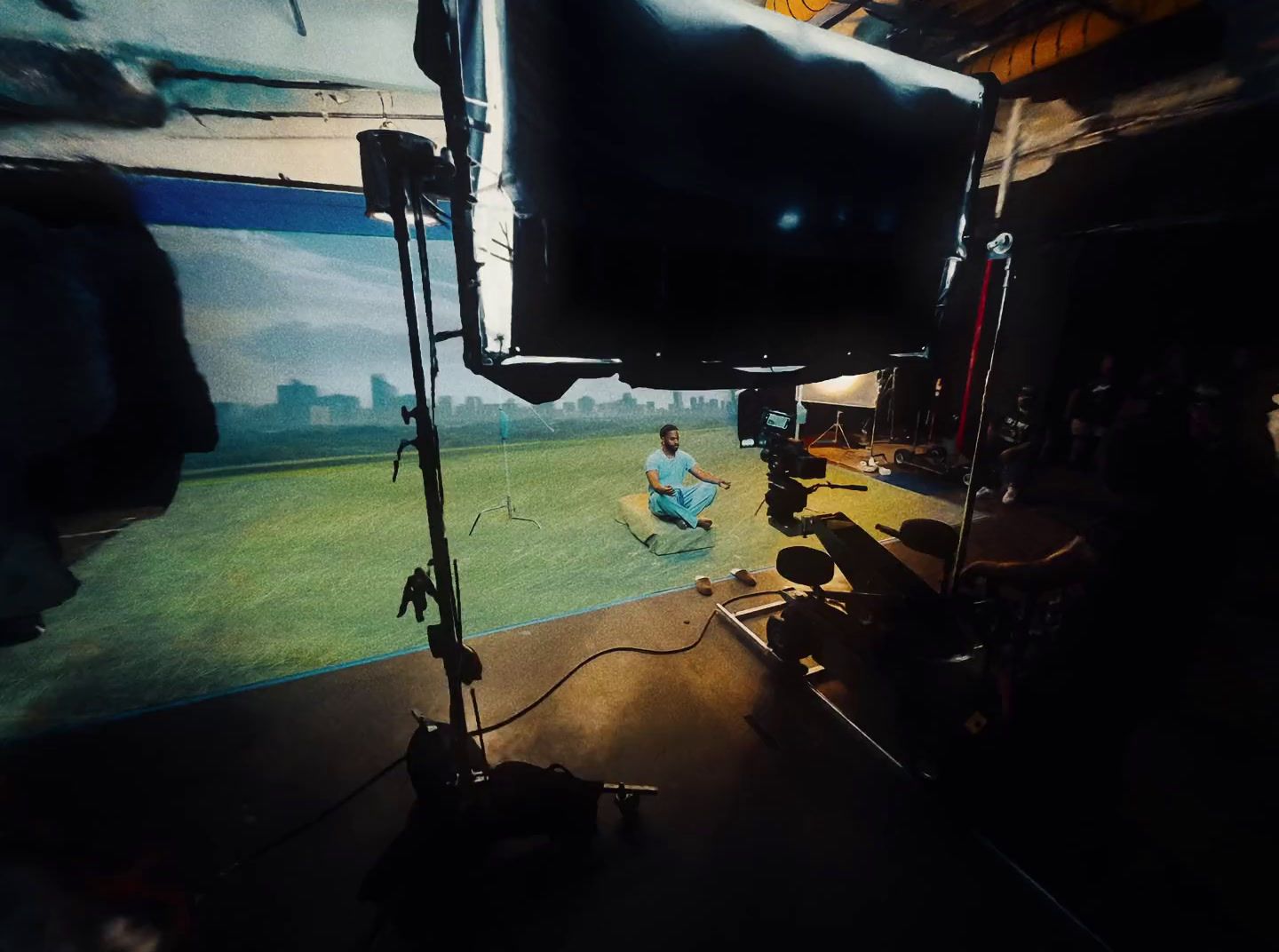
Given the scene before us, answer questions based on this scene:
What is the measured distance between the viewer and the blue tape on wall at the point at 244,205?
4.23 metres

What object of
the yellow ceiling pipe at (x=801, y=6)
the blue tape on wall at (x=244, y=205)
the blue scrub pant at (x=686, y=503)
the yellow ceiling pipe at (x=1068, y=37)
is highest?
the yellow ceiling pipe at (x=801, y=6)

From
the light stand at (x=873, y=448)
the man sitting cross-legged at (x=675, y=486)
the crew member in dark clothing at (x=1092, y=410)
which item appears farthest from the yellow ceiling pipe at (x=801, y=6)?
the light stand at (x=873, y=448)

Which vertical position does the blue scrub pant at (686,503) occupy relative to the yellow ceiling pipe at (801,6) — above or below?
below

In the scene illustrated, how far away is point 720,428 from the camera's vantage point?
647 inches

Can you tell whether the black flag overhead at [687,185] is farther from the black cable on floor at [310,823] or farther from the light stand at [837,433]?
the light stand at [837,433]

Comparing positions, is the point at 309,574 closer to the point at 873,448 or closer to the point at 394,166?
the point at 394,166

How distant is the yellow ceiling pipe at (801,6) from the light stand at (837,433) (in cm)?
812

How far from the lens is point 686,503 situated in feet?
20.6

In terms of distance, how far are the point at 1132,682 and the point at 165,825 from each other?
471cm

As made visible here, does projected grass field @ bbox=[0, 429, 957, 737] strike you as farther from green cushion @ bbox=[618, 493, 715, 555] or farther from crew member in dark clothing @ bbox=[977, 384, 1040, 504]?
crew member in dark clothing @ bbox=[977, 384, 1040, 504]

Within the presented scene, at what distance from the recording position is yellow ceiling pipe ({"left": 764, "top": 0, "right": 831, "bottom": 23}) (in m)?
3.09

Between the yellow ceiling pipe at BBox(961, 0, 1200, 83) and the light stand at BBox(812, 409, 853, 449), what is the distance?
7.21m

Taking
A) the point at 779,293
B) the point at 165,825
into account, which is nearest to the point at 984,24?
the point at 779,293

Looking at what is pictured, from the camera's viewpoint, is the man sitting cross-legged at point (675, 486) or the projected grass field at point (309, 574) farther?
the man sitting cross-legged at point (675, 486)
